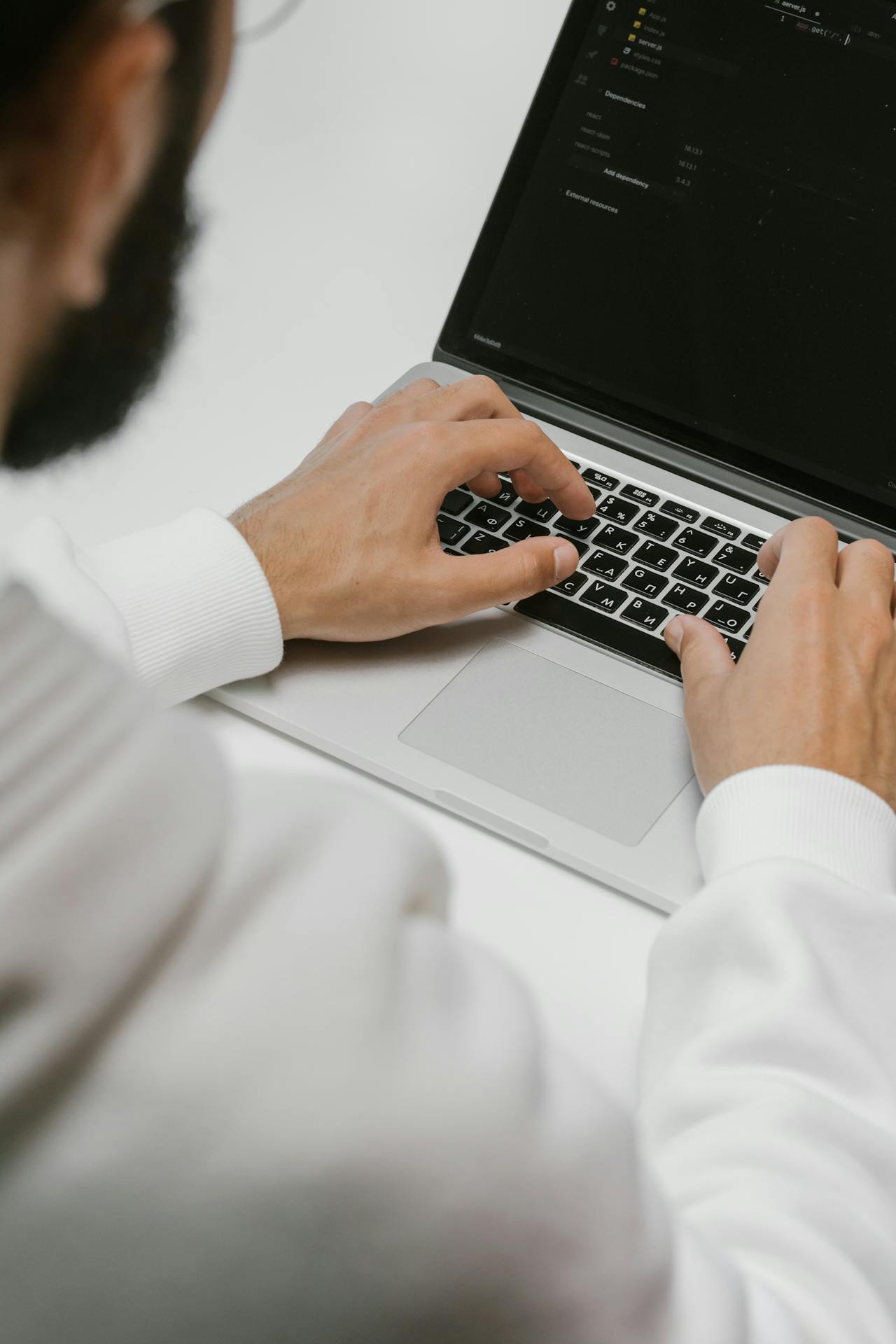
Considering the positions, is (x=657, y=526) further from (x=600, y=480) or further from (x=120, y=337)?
(x=120, y=337)

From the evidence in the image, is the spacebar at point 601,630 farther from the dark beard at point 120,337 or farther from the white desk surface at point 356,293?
the dark beard at point 120,337

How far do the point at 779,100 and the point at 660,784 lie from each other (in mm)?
432

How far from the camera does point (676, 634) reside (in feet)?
2.21

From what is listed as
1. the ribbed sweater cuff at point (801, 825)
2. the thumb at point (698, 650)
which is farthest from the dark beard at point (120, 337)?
the thumb at point (698, 650)

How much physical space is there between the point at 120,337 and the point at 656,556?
0.54m

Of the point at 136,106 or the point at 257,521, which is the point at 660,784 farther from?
the point at 136,106

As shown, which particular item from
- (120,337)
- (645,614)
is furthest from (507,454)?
(120,337)

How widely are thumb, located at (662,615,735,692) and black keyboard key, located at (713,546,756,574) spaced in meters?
0.07

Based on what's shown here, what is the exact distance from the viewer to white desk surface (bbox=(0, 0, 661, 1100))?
1.84 ft

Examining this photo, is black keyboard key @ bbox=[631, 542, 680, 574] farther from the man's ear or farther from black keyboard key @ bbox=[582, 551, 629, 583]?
the man's ear

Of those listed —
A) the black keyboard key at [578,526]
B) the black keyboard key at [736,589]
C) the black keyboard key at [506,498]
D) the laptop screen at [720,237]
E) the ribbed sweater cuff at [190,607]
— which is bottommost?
the ribbed sweater cuff at [190,607]

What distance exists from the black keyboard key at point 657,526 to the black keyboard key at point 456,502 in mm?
105

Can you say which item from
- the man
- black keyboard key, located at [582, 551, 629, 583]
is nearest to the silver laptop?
black keyboard key, located at [582, 551, 629, 583]

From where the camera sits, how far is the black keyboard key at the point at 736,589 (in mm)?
713
